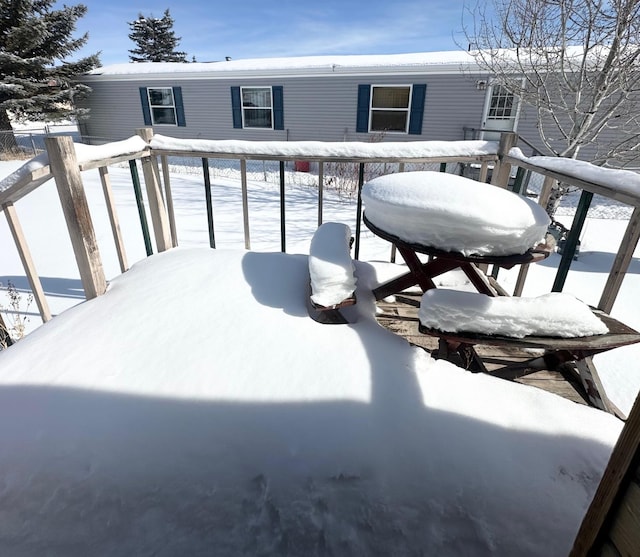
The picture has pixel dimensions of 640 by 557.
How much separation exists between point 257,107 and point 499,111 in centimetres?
718

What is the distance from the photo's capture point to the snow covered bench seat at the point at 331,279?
60.6 inches

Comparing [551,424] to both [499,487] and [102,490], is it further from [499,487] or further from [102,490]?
[102,490]

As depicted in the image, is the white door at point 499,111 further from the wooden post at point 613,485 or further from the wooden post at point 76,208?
the wooden post at point 613,485

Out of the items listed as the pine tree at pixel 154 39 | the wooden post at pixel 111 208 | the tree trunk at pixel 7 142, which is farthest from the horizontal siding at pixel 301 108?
the pine tree at pixel 154 39

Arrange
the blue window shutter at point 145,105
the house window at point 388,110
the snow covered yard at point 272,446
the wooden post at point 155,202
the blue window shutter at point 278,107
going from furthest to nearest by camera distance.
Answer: the blue window shutter at point 145,105 < the blue window shutter at point 278,107 < the house window at point 388,110 < the wooden post at point 155,202 < the snow covered yard at point 272,446

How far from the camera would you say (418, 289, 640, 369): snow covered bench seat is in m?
1.35

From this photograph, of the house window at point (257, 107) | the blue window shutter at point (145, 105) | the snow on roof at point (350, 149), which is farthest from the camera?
the blue window shutter at point (145, 105)

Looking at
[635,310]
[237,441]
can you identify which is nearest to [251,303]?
[237,441]

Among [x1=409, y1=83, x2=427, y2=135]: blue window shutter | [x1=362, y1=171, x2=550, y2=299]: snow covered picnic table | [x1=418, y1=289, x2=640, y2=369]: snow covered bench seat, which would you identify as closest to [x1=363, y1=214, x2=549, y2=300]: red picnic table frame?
[x1=362, y1=171, x2=550, y2=299]: snow covered picnic table

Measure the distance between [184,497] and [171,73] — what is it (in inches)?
524

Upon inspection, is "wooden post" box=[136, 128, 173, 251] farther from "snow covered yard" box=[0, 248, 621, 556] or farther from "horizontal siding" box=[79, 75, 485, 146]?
"horizontal siding" box=[79, 75, 485, 146]

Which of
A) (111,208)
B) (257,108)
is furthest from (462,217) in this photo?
(257,108)

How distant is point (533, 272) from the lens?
4.70m

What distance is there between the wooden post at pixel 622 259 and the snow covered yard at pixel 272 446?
0.69 metres
